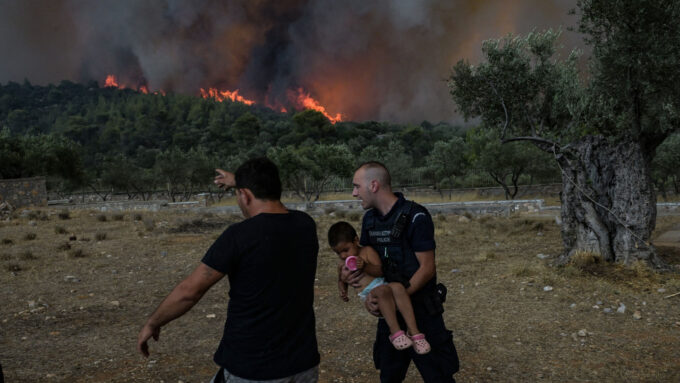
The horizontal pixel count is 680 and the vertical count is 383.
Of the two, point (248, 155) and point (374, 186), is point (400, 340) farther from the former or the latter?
point (248, 155)

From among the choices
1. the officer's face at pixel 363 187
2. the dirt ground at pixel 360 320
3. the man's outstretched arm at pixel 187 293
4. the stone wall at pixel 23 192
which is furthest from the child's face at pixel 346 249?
the stone wall at pixel 23 192

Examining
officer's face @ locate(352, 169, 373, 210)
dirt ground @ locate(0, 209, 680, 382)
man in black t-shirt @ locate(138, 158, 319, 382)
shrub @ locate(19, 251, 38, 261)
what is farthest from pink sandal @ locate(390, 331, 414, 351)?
shrub @ locate(19, 251, 38, 261)

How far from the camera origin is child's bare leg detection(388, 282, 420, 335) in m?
2.94

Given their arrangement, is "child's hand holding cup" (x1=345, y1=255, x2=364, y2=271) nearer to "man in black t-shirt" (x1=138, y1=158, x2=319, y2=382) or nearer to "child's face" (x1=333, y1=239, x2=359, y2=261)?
"child's face" (x1=333, y1=239, x2=359, y2=261)

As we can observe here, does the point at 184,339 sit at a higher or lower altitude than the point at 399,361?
lower

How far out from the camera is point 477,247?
13664 mm

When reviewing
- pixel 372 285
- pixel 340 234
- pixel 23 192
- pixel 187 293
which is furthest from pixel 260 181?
pixel 23 192

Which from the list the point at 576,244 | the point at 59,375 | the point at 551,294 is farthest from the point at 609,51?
the point at 59,375

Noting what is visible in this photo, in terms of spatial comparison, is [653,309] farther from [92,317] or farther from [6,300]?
[6,300]

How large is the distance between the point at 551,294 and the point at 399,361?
6.00m

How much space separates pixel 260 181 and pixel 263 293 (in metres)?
0.63

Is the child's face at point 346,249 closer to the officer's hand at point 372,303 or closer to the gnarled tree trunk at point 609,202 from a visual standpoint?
the officer's hand at point 372,303

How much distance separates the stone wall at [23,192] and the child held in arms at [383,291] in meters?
33.1

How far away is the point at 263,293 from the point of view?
2.30 metres
